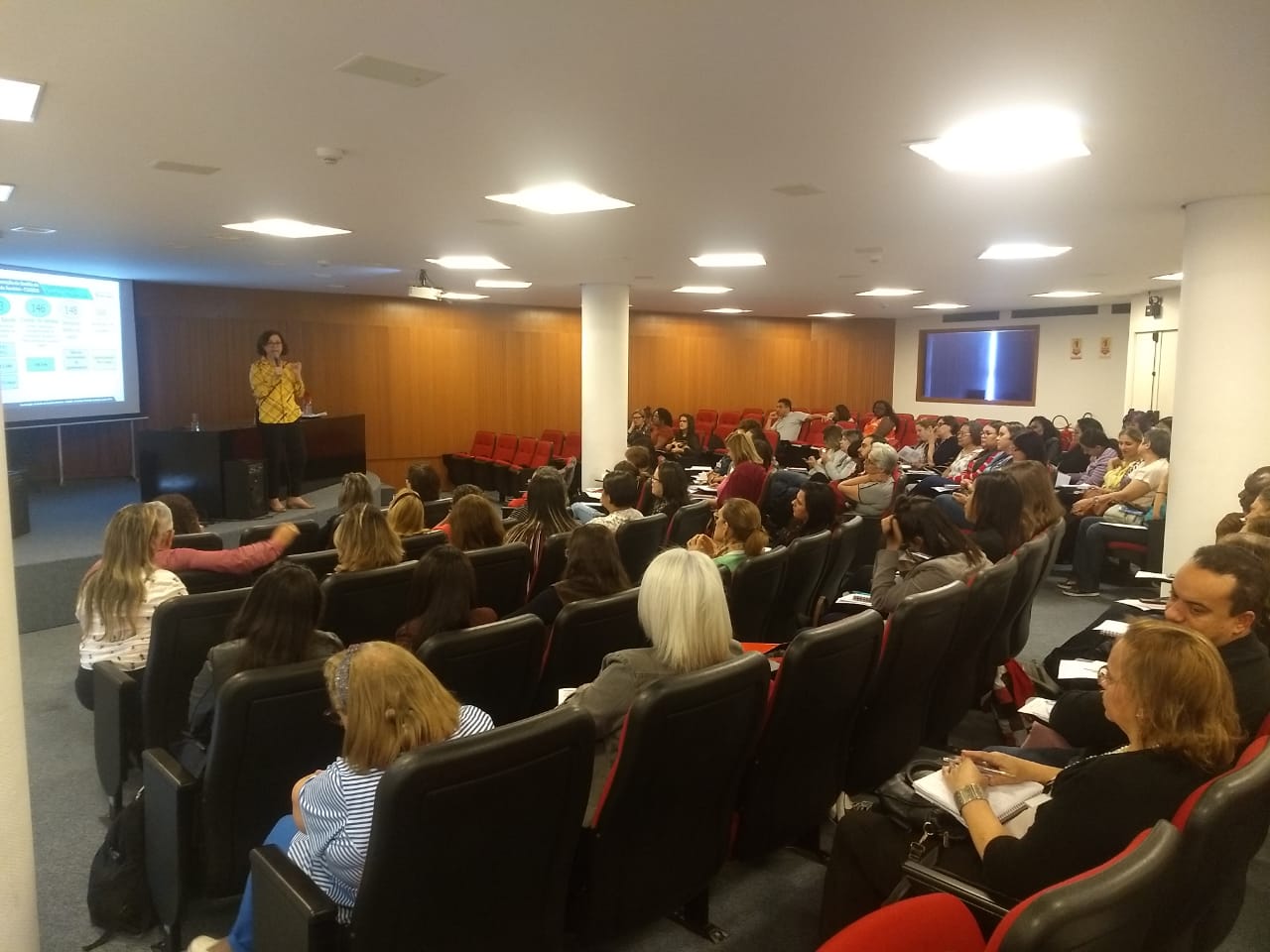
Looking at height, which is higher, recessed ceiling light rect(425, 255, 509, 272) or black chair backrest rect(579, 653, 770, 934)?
recessed ceiling light rect(425, 255, 509, 272)

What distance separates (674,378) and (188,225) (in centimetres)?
1174

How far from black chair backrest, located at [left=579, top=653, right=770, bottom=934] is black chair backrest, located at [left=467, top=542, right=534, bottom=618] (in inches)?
76.3

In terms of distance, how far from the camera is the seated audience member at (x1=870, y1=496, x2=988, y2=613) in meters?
3.86

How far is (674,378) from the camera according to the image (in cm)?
1775

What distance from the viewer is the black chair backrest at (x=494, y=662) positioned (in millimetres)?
2686

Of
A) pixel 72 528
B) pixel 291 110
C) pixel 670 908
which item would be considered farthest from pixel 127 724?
pixel 72 528

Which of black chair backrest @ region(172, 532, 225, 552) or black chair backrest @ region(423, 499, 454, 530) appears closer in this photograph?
black chair backrest @ region(172, 532, 225, 552)

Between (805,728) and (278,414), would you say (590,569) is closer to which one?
(805,728)

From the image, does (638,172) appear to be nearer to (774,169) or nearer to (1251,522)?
(774,169)

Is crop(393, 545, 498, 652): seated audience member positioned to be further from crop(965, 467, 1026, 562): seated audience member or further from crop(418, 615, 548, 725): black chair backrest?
crop(965, 467, 1026, 562): seated audience member

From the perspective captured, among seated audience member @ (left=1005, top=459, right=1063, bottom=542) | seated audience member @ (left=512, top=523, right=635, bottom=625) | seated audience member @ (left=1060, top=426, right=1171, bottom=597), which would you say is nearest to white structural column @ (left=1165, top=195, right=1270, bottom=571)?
seated audience member @ (left=1005, top=459, right=1063, bottom=542)

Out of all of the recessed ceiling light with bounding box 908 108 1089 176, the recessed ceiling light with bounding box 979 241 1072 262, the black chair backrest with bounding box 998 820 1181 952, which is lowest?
the black chair backrest with bounding box 998 820 1181 952

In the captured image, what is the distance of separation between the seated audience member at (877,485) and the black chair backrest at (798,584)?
7.91 ft

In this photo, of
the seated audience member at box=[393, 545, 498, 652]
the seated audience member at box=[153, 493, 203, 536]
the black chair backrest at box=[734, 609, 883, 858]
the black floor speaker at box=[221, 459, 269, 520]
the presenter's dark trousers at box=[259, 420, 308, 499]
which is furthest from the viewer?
the presenter's dark trousers at box=[259, 420, 308, 499]
